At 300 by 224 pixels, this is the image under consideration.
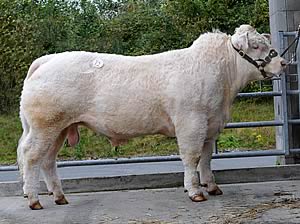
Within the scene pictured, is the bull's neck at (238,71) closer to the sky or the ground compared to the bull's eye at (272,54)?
closer to the ground

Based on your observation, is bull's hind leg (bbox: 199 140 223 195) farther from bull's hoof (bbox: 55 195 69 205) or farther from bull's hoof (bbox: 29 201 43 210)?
bull's hoof (bbox: 29 201 43 210)

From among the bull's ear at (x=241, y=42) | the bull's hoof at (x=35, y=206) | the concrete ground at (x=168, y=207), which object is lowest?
the concrete ground at (x=168, y=207)

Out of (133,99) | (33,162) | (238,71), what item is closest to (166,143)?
(238,71)

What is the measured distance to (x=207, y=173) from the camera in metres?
7.84

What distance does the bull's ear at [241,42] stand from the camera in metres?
7.58

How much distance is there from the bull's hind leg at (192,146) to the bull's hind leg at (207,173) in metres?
0.39

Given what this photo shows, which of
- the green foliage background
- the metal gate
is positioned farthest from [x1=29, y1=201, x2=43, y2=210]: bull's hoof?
the green foliage background

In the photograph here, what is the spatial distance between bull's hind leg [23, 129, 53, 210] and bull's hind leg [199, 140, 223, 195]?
67.7 inches

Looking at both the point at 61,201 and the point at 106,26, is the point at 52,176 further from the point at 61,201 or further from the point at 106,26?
the point at 106,26

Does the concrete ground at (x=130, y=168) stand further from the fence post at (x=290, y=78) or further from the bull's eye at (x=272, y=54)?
the bull's eye at (x=272, y=54)

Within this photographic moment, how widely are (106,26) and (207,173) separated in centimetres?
1304

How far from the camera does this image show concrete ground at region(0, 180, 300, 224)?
6621mm

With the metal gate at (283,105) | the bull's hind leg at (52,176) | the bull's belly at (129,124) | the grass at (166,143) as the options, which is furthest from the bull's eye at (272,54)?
the grass at (166,143)

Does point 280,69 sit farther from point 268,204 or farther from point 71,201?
point 71,201
